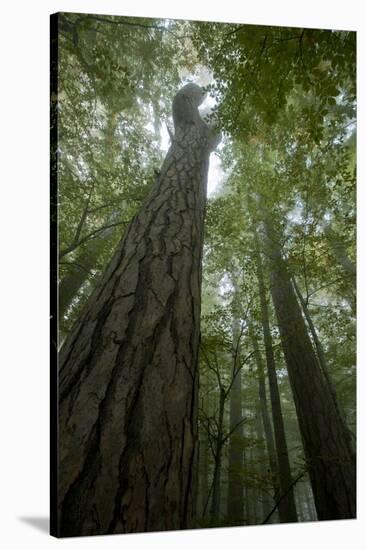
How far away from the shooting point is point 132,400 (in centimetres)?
168

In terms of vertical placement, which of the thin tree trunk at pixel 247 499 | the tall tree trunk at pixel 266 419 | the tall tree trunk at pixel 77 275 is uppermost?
the tall tree trunk at pixel 77 275

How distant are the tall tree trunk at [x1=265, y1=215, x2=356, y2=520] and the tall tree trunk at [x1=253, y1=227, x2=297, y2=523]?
0.09 m

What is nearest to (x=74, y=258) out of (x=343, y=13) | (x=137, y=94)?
(x=137, y=94)

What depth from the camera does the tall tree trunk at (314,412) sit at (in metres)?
3.07

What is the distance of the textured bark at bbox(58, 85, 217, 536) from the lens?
1.62 meters

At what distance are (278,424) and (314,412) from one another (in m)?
0.33

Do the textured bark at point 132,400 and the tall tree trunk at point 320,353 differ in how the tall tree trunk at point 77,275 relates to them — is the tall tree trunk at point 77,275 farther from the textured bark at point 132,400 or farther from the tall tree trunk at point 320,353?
the tall tree trunk at point 320,353

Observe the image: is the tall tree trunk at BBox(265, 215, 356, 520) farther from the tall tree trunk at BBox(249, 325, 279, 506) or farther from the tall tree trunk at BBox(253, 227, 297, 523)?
the tall tree trunk at BBox(249, 325, 279, 506)

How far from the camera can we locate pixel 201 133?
3.38m

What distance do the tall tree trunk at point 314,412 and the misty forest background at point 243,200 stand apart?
0.02 m

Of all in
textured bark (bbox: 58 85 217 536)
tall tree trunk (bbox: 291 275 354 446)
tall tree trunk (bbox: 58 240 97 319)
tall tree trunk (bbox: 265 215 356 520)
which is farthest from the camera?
tall tree trunk (bbox: 291 275 354 446)

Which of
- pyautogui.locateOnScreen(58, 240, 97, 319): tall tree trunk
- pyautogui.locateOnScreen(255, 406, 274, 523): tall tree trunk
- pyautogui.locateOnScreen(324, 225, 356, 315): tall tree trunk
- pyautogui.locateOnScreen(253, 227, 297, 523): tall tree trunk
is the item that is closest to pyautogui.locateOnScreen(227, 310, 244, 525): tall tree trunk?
pyautogui.locateOnScreen(255, 406, 274, 523): tall tree trunk

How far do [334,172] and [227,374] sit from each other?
5.90 ft

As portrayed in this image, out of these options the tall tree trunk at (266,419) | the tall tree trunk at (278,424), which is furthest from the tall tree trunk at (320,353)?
the tall tree trunk at (266,419)
